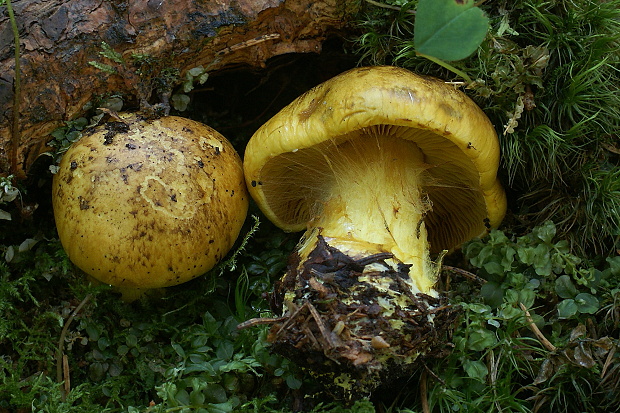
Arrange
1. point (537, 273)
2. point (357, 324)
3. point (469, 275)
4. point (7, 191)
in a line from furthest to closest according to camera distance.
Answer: point (469, 275) → point (537, 273) → point (7, 191) → point (357, 324)

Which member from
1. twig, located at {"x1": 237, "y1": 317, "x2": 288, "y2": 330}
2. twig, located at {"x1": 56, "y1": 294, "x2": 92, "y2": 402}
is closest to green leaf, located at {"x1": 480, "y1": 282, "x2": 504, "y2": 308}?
twig, located at {"x1": 237, "y1": 317, "x2": 288, "y2": 330}

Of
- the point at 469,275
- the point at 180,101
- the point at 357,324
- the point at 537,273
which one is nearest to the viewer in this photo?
the point at 357,324

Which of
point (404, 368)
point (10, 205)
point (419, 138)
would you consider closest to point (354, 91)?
point (419, 138)

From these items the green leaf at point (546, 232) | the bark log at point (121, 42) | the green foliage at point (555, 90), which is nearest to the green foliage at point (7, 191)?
the bark log at point (121, 42)

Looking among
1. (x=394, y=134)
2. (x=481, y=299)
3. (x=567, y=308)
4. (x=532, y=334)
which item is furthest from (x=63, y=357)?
(x=567, y=308)

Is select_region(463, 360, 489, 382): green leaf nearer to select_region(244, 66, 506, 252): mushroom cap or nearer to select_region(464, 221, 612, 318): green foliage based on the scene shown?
select_region(464, 221, 612, 318): green foliage

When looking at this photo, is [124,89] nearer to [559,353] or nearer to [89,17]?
[89,17]

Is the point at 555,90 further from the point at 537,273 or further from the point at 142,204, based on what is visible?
the point at 142,204
